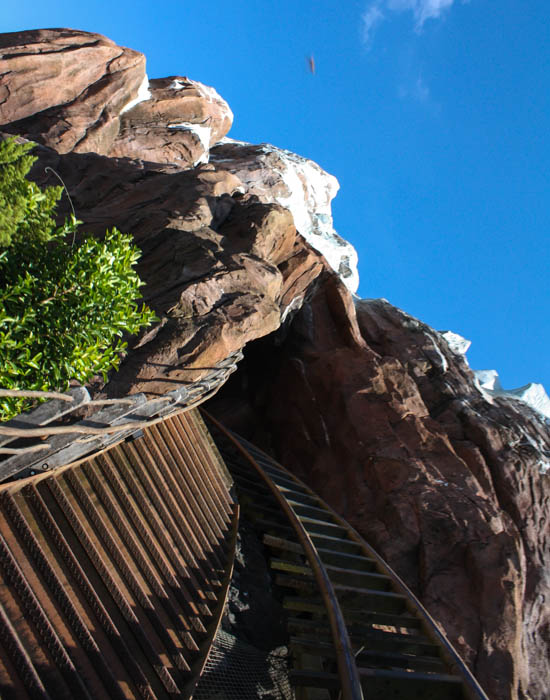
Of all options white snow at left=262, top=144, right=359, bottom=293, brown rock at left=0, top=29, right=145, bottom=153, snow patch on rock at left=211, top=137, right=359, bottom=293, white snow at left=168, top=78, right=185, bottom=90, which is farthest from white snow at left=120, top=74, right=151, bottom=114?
white snow at left=262, top=144, right=359, bottom=293

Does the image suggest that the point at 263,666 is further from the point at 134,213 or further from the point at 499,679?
the point at 134,213

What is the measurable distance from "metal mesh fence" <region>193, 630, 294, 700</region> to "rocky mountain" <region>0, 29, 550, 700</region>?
383 centimetres

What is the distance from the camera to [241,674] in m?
6.91

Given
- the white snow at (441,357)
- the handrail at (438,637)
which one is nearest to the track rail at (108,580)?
the handrail at (438,637)

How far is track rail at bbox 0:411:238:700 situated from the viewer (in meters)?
4.89

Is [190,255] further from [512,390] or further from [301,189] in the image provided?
[512,390]

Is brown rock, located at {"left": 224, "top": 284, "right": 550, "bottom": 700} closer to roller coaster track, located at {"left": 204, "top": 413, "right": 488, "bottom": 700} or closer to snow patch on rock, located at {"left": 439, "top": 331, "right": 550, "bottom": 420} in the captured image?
roller coaster track, located at {"left": 204, "top": 413, "right": 488, "bottom": 700}

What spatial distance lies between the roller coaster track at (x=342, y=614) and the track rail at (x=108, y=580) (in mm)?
1378

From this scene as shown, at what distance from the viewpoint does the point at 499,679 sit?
997 centimetres

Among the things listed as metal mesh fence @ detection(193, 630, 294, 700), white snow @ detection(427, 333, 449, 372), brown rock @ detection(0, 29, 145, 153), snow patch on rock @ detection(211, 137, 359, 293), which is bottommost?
metal mesh fence @ detection(193, 630, 294, 700)

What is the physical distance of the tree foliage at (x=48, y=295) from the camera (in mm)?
6027

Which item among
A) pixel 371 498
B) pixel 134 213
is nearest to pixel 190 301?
pixel 134 213

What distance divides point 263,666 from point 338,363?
9.22 m

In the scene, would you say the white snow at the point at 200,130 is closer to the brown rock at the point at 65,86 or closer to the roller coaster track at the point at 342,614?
the brown rock at the point at 65,86
